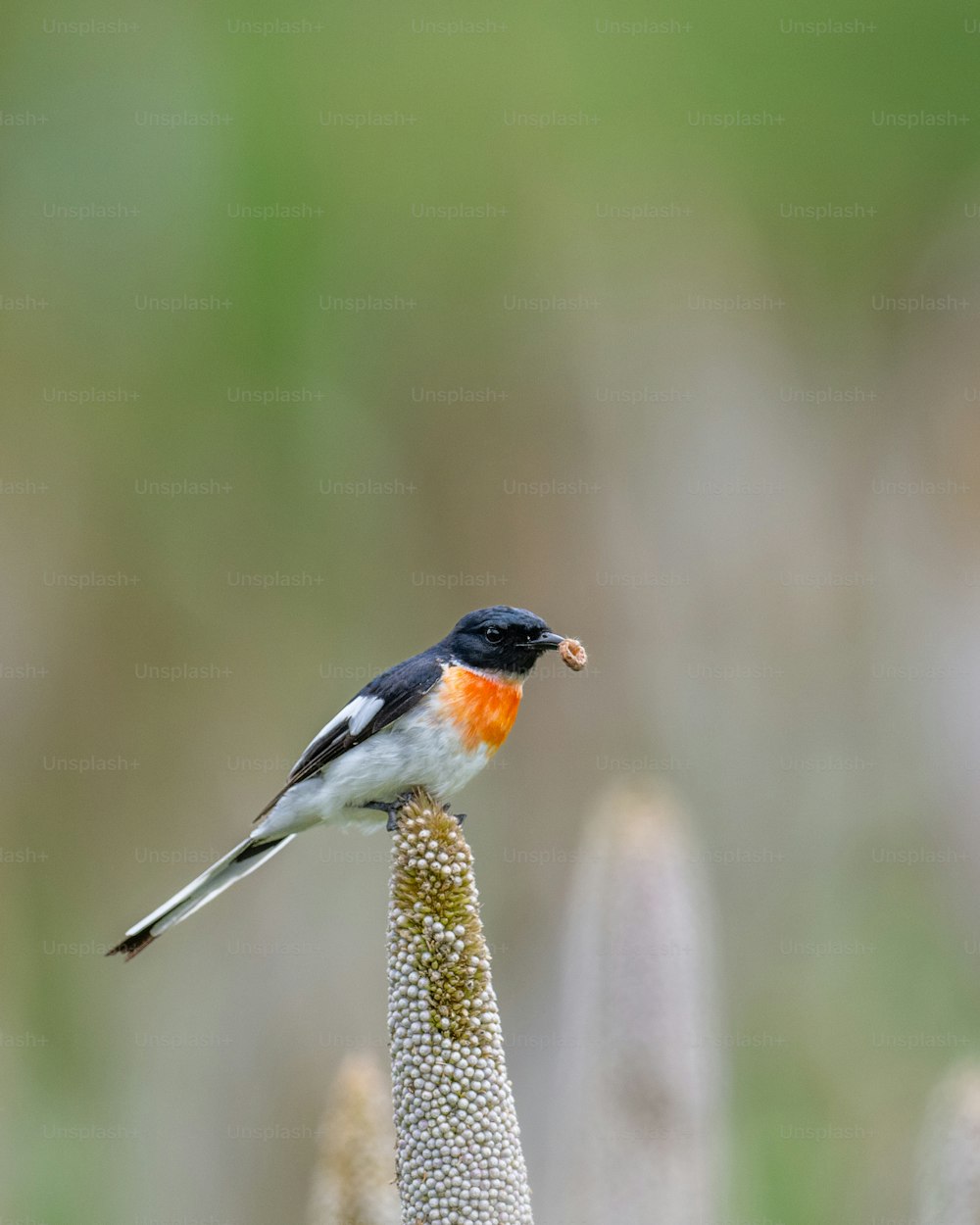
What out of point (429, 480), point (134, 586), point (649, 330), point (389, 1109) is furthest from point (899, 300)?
point (389, 1109)

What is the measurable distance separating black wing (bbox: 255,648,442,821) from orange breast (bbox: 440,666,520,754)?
92mm

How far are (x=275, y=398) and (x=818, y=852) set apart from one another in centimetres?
618

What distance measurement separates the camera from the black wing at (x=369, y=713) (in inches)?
224

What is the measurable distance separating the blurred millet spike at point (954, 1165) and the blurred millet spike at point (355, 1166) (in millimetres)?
1167

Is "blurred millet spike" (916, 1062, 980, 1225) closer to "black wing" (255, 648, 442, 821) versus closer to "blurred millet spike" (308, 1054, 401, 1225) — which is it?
"blurred millet spike" (308, 1054, 401, 1225)

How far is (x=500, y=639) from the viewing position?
5.88 m

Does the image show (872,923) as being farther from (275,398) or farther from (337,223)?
(337,223)

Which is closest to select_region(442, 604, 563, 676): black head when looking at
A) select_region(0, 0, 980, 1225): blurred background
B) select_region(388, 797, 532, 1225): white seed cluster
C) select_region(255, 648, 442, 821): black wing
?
select_region(255, 648, 442, 821): black wing

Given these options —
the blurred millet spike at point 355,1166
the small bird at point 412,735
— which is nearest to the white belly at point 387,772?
the small bird at point 412,735

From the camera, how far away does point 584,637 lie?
1176 cm

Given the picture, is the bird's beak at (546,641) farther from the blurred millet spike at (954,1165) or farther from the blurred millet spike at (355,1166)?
the blurred millet spike at (954,1165)

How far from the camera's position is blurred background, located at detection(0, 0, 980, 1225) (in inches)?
386

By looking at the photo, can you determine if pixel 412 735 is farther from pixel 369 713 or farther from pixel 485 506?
pixel 485 506

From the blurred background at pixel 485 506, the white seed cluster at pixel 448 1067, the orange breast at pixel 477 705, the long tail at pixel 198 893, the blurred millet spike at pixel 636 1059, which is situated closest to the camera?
the white seed cluster at pixel 448 1067
